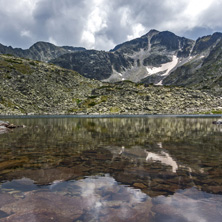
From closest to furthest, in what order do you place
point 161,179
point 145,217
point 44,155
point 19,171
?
1. point 145,217
2. point 161,179
3. point 19,171
4. point 44,155

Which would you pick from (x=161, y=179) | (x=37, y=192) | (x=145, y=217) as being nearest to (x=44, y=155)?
(x=37, y=192)

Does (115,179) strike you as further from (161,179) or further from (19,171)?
(19,171)

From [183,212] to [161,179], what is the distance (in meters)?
3.74

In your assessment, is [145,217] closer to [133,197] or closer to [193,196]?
[133,197]

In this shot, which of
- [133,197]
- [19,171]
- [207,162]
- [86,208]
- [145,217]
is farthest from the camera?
[207,162]

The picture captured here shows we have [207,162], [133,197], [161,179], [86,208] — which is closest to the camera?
[86,208]

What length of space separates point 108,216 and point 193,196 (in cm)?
436

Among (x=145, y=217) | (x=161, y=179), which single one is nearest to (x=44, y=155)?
(x=161, y=179)

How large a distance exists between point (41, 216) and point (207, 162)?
1328cm

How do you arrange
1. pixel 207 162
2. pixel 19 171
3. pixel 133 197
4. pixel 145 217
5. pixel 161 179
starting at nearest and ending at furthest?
pixel 145 217 < pixel 133 197 < pixel 161 179 < pixel 19 171 < pixel 207 162

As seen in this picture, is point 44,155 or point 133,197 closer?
point 133,197

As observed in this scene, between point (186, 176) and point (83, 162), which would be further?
point (83, 162)

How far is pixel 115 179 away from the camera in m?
11.6

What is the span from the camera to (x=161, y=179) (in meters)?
11.5
